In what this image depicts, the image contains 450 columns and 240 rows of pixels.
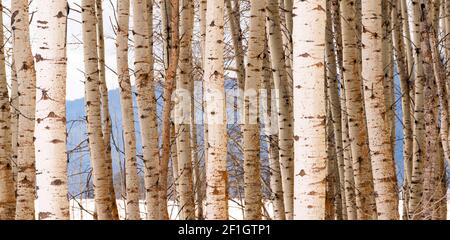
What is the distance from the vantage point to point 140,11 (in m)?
5.57

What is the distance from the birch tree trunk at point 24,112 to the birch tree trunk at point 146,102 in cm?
90

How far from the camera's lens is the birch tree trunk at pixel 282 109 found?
6316 millimetres

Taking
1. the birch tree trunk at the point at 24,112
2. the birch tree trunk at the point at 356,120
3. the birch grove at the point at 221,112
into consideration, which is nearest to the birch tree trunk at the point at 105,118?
the birch grove at the point at 221,112

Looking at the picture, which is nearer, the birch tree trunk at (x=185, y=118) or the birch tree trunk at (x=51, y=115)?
the birch tree trunk at (x=51, y=115)

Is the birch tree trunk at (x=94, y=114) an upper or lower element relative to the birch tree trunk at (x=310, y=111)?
upper

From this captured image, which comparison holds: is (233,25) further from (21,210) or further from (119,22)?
(21,210)

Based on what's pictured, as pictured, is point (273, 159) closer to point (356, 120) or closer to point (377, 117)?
point (356, 120)

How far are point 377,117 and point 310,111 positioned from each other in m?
1.65

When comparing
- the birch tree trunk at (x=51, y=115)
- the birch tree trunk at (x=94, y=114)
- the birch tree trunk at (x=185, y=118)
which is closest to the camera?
the birch tree trunk at (x=51, y=115)

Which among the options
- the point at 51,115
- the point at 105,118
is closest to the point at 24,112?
the point at 105,118

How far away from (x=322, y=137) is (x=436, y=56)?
327cm

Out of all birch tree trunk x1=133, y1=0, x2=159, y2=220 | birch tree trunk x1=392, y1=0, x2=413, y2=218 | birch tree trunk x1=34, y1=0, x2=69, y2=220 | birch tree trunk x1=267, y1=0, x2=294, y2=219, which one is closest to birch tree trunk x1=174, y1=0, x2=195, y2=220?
birch tree trunk x1=133, y1=0, x2=159, y2=220

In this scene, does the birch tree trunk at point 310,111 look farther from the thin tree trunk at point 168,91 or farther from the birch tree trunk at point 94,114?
the birch tree trunk at point 94,114
